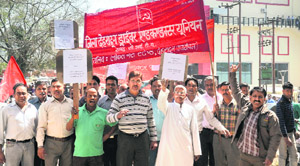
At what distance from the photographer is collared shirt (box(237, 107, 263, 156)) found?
15.2ft

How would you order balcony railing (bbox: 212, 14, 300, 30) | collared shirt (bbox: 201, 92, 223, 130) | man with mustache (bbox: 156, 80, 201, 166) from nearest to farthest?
man with mustache (bbox: 156, 80, 201, 166) → collared shirt (bbox: 201, 92, 223, 130) → balcony railing (bbox: 212, 14, 300, 30)

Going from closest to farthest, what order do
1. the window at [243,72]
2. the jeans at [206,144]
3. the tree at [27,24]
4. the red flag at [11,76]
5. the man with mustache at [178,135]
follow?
the man with mustache at [178,135] < the jeans at [206,144] < the red flag at [11,76] < the tree at [27,24] < the window at [243,72]

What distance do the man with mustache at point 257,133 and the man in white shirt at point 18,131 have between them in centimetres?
328

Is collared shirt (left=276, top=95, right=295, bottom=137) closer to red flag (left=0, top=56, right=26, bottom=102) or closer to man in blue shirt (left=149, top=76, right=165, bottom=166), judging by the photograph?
man in blue shirt (left=149, top=76, right=165, bottom=166)

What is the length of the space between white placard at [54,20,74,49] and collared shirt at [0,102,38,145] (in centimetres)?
124

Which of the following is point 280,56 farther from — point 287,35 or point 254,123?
point 254,123

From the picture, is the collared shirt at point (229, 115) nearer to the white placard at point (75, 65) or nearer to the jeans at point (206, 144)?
the jeans at point (206, 144)

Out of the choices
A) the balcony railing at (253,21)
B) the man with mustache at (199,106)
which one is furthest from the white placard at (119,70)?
the balcony railing at (253,21)

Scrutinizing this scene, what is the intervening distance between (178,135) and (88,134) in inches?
53.3

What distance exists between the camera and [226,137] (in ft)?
18.6

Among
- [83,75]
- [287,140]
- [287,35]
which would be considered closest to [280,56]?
[287,35]

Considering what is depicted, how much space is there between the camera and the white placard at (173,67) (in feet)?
16.0

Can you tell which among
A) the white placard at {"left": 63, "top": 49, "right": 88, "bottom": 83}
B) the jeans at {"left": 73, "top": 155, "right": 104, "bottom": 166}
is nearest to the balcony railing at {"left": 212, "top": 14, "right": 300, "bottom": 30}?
the white placard at {"left": 63, "top": 49, "right": 88, "bottom": 83}

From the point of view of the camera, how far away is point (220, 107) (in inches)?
229
